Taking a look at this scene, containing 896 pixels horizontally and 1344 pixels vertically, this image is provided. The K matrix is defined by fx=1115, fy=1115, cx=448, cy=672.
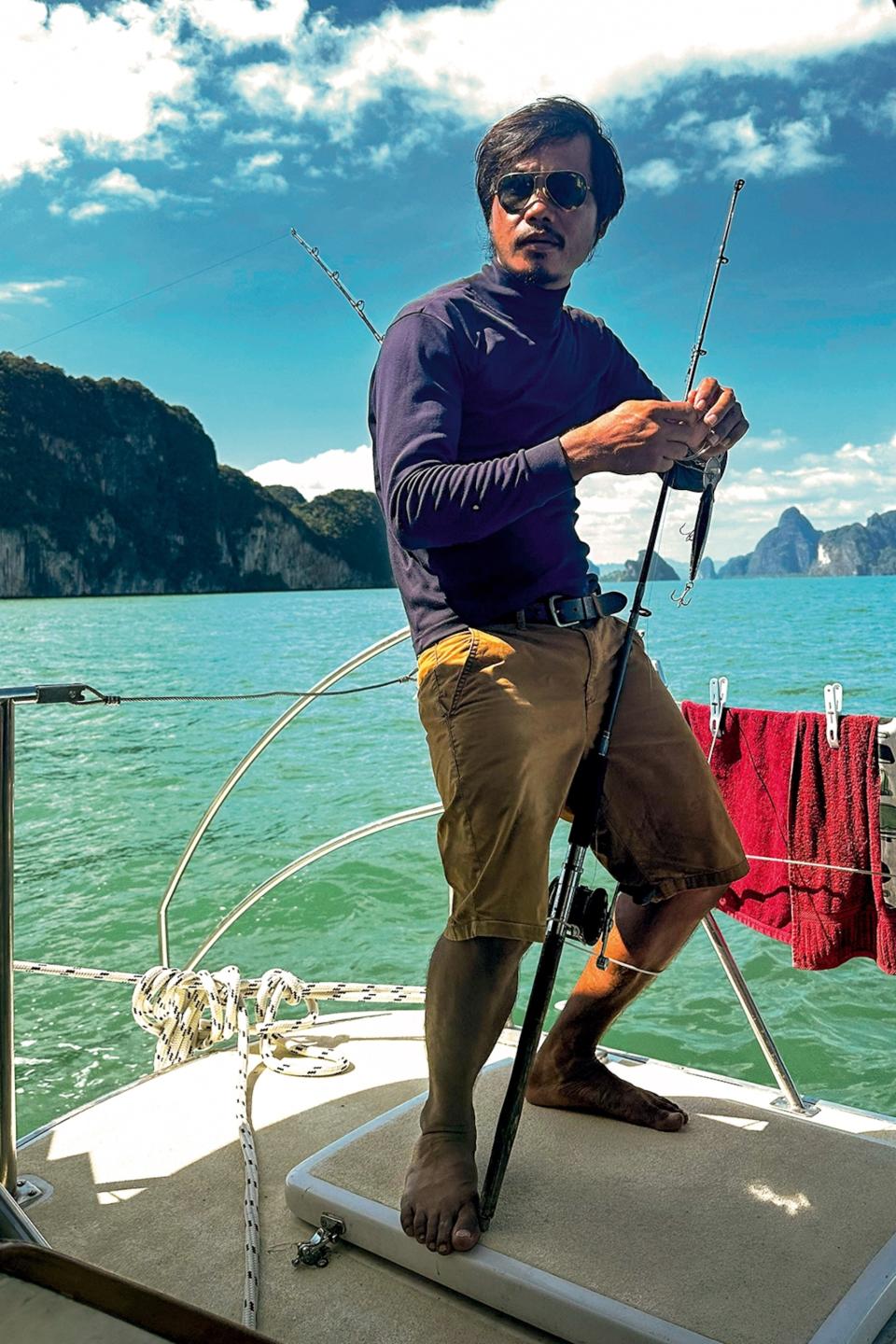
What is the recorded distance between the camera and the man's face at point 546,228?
1969 mm

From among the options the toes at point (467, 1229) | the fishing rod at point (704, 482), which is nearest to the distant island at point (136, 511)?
the fishing rod at point (704, 482)

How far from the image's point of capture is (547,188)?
1962mm

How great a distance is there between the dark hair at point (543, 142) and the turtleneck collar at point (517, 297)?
0.18 meters

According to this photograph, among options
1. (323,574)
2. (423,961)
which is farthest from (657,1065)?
(323,574)

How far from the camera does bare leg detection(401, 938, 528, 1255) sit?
5.60 ft

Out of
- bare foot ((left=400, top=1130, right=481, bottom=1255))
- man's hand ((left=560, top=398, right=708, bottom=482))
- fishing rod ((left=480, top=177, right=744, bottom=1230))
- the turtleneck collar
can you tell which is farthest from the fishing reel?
the turtleneck collar

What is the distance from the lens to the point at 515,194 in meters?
1.98

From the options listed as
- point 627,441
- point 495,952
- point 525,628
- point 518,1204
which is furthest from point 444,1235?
point 627,441

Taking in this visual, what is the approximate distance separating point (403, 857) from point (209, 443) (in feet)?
337

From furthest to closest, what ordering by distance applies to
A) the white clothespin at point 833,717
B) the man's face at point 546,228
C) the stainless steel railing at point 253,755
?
1. the stainless steel railing at point 253,755
2. the white clothespin at point 833,717
3. the man's face at point 546,228

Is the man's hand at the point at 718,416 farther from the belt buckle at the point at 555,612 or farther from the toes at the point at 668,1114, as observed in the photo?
the toes at the point at 668,1114

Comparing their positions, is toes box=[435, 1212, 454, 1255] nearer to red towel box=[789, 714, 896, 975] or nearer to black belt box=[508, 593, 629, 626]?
black belt box=[508, 593, 629, 626]

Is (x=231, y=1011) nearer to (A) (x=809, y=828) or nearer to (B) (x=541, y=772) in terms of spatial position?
(B) (x=541, y=772)

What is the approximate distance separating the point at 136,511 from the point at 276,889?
96673mm
